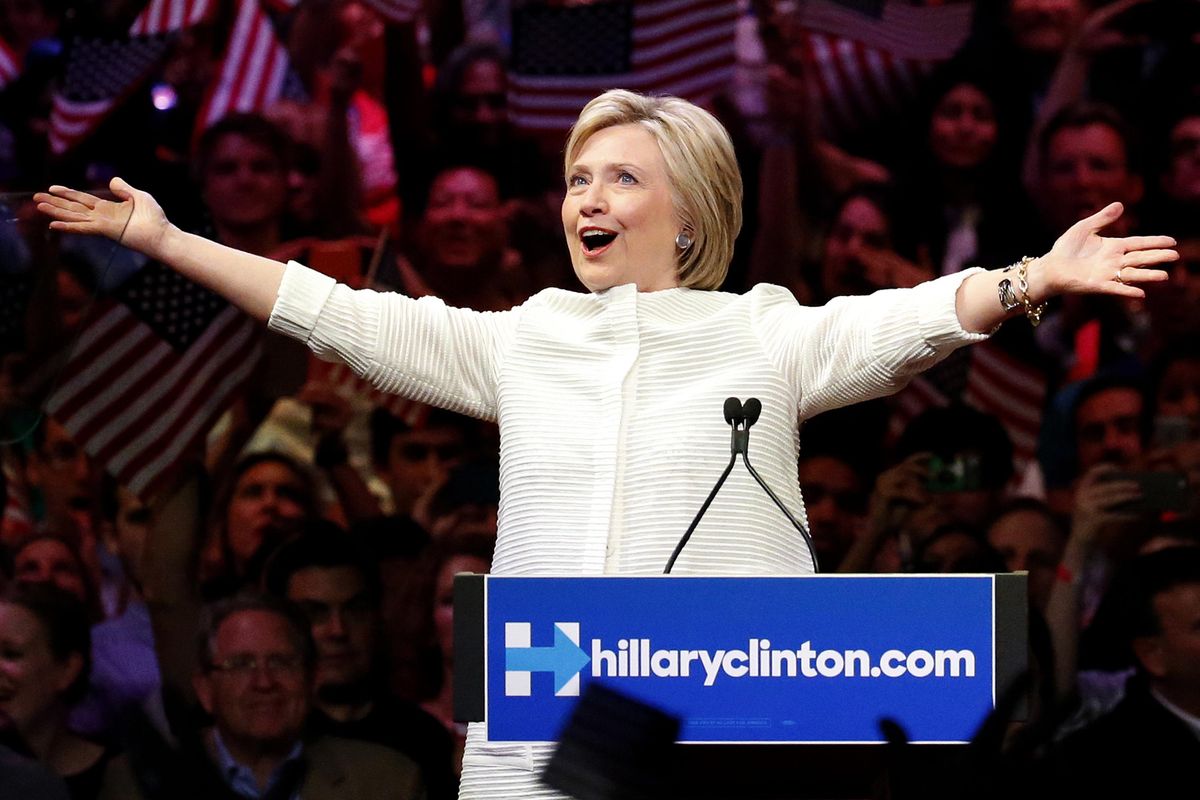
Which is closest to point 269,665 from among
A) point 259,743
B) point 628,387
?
point 259,743

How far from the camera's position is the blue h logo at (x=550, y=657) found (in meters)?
1.49

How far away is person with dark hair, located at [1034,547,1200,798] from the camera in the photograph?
3.74 m

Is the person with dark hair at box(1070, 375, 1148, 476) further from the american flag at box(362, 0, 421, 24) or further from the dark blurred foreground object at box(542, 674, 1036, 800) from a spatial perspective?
the dark blurred foreground object at box(542, 674, 1036, 800)

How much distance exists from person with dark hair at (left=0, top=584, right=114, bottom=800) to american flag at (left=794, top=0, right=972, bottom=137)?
2.59 metres

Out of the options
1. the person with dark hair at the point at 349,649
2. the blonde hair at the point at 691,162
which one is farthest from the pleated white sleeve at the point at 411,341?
the person with dark hair at the point at 349,649

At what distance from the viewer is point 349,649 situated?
417cm

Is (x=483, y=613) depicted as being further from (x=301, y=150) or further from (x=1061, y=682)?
(x=301, y=150)

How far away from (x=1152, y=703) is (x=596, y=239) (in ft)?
8.01

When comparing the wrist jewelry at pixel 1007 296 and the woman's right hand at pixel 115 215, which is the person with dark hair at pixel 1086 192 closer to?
the wrist jewelry at pixel 1007 296

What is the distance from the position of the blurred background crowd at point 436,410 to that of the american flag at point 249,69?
1cm

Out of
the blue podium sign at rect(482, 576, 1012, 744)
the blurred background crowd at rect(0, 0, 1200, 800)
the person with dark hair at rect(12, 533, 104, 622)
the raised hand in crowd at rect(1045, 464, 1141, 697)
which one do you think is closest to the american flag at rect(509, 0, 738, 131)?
the blurred background crowd at rect(0, 0, 1200, 800)

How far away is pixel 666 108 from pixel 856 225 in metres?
2.81

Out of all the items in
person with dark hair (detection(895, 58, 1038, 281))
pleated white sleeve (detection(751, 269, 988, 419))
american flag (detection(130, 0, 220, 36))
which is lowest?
pleated white sleeve (detection(751, 269, 988, 419))

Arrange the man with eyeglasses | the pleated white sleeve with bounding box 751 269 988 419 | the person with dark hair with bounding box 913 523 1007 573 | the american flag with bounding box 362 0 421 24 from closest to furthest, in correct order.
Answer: the pleated white sleeve with bounding box 751 269 988 419
the man with eyeglasses
the person with dark hair with bounding box 913 523 1007 573
the american flag with bounding box 362 0 421 24
